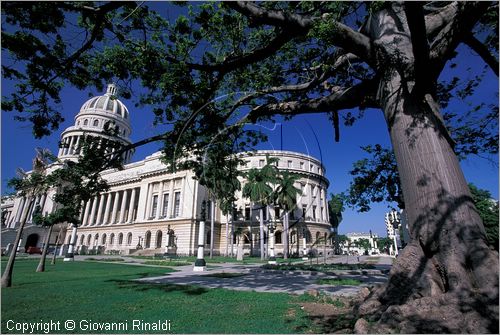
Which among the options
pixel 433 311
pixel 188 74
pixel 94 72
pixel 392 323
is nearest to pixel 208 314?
pixel 392 323

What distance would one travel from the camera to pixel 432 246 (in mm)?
4086

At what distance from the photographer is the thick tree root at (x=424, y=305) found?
3.18 m

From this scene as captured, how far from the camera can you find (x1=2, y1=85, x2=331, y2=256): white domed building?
167 ft

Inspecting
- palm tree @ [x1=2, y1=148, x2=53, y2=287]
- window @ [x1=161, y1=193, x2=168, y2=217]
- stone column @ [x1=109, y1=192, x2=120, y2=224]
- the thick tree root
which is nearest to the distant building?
window @ [x1=161, y1=193, x2=168, y2=217]

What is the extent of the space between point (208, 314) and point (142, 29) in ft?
24.1

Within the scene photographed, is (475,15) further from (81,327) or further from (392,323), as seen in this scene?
(81,327)

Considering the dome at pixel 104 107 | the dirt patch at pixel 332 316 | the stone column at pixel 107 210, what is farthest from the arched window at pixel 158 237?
the dirt patch at pixel 332 316

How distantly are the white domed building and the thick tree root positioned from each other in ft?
131

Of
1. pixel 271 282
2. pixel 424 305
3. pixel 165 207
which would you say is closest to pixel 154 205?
pixel 165 207

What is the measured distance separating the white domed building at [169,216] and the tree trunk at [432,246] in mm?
39608

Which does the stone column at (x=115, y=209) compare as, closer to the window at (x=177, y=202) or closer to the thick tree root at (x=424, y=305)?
the window at (x=177, y=202)

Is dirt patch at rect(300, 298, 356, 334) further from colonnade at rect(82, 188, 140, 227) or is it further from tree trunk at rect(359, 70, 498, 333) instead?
colonnade at rect(82, 188, 140, 227)

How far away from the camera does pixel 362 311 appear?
14.7ft

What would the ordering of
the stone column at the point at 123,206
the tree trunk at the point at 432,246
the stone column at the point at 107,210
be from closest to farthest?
the tree trunk at the point at 432,246, the stone column at the point at 123,206, the stone column at the point at 107,210
